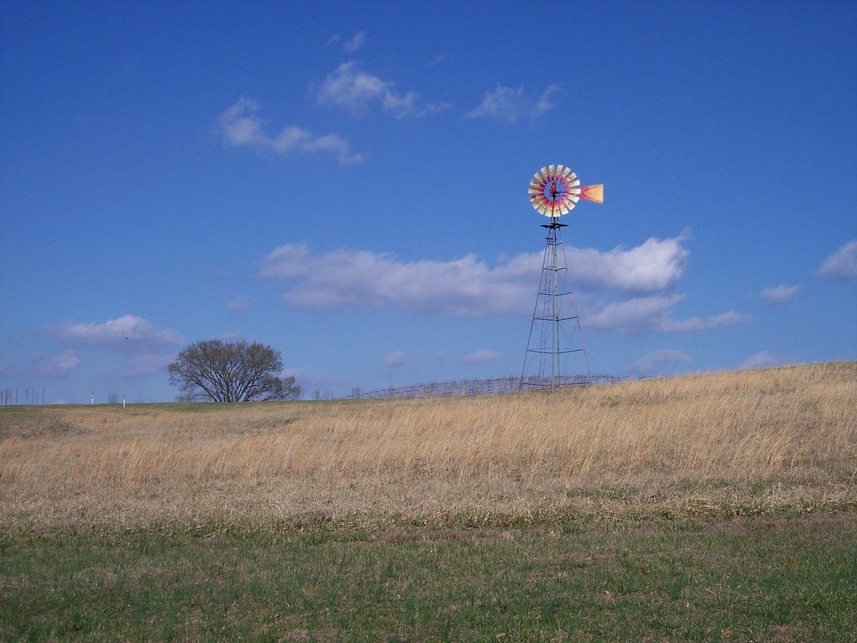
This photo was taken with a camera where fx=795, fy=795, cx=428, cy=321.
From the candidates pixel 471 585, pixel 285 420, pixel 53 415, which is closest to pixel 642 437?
pixel 471 585

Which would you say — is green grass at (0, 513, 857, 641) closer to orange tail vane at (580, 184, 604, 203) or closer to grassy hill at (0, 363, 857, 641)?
grassy hill at (0, 363, 857, 641)

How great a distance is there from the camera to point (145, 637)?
628 centimetres

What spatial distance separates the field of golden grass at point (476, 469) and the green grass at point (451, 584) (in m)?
1.00

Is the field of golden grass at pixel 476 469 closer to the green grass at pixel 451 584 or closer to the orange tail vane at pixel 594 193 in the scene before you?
the green grass at pixel 451 584

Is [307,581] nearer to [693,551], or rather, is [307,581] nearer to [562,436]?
[693,551]

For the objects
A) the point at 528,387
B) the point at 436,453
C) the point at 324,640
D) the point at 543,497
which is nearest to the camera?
the point at 324,640

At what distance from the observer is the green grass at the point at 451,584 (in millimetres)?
6312

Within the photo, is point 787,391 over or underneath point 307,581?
over

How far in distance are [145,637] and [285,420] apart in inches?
940

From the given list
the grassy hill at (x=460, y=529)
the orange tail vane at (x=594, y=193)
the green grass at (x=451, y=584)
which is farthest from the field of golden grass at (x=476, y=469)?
the orange tail vane at (x=594, y=193)

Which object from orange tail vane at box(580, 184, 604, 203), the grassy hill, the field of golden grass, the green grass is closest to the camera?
the green grass

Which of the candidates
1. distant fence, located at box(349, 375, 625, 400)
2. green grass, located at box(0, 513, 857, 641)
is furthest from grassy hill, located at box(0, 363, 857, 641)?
distant fence, located at box(349, 375, 625, 400)

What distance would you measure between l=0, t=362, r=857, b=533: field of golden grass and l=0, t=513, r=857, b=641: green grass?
1.00 m

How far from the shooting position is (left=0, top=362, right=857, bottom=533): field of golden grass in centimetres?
1181
